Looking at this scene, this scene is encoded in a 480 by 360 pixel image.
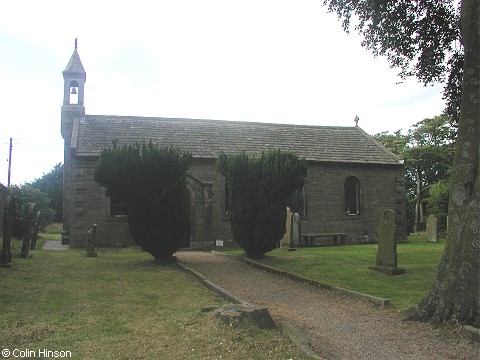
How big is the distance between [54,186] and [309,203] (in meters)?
42.1

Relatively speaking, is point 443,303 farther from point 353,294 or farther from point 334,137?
point 334,137

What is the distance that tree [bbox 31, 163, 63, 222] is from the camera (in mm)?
52781

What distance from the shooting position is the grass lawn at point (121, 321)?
515cm

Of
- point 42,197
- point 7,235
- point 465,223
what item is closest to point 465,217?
point 465,223

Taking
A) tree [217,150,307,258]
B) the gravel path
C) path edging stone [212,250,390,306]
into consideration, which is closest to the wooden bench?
tree [217,150,307,258]

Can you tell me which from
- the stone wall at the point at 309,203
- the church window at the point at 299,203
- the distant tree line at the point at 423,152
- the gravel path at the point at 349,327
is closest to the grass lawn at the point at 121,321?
the gravel path at the point at 349,327

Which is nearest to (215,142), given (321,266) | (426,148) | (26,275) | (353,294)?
(321,266)

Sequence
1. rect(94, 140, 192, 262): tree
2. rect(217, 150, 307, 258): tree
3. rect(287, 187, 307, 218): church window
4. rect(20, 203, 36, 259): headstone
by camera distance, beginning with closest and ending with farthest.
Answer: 1. rect(94, 140, 192, 262): tree
2. rect(20, 203, 36, 259): headstone
3. rect(217, 150, 307, 258): tree
4. rect(287, 187, 307, 218): church window

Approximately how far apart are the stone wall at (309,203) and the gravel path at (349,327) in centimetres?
1084

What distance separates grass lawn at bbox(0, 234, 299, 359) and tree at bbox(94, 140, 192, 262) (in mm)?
3091

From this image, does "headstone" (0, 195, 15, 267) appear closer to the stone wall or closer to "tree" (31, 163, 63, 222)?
the stone wall

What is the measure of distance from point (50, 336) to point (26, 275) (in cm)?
601

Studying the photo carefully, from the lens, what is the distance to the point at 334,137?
94.8 feet

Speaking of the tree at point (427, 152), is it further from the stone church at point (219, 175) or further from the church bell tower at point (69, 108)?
the church bell tower at point (69, 108)
